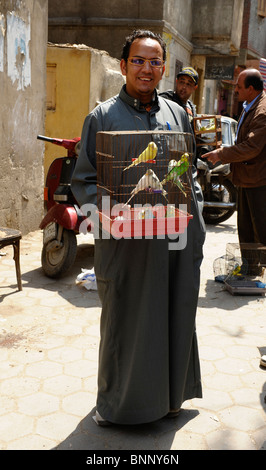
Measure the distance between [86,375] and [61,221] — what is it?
2140 mm

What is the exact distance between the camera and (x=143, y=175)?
8.34ft

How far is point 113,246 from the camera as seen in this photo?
2.55 m

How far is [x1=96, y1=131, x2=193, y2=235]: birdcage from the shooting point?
2.38m

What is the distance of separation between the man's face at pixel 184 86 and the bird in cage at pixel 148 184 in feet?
10.0

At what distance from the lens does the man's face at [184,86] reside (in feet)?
17.3

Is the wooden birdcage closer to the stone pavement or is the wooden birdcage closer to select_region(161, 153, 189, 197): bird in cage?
the stone pavement

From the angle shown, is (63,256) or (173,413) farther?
→ (63,256)

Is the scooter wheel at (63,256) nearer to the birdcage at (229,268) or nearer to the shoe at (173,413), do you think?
the birdcage at (229,268)

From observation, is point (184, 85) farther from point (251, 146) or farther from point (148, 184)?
point (148, 184)

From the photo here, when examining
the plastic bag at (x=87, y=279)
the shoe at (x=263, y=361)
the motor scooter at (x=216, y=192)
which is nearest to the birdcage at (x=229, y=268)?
the plastic bag at (x=87, y=279)

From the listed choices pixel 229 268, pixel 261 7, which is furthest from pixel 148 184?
pixel 261 7

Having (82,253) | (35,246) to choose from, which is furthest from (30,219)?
(82,253)

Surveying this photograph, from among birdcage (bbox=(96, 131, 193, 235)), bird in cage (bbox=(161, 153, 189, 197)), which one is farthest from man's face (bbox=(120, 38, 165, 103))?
bird in cage (bbox=(161, 153, 189, 197))

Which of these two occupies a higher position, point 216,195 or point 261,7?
point 261,7
